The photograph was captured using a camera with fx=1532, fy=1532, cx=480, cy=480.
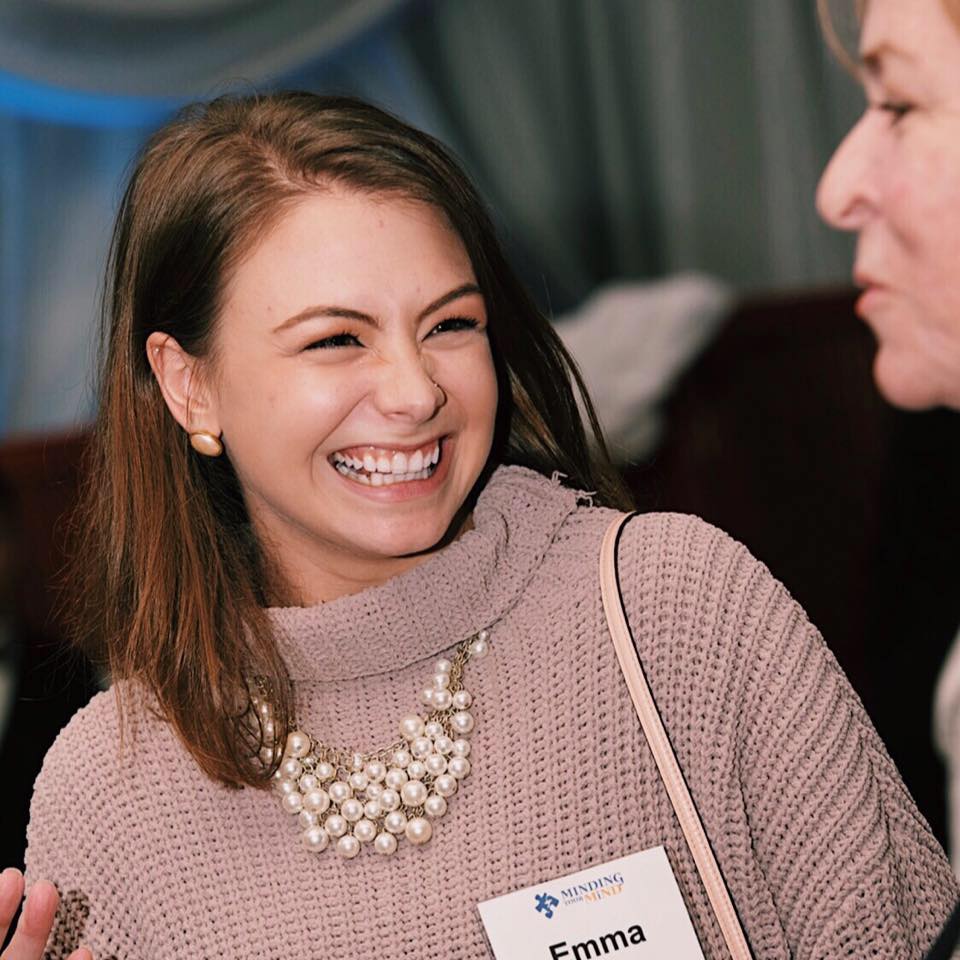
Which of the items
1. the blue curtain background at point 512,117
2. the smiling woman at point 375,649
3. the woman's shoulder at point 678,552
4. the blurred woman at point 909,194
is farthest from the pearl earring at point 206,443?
the blue curtain background at point 512,117

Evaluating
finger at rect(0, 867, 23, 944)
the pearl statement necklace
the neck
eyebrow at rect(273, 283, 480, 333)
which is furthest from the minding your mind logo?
eyebrow at rect(273, 283, 480, 333)

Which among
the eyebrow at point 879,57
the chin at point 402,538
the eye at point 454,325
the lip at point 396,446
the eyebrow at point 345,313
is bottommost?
the chin at point 402,538

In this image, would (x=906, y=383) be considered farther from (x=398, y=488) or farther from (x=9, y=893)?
(x=9, y=893)

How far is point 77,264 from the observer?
452 cm

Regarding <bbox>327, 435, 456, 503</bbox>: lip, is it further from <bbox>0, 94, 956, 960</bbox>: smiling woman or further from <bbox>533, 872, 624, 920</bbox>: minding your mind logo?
<bbox>533, 872, 624, 920</bbox>: minding your mind logo

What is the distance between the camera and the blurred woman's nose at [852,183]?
1.20 metres

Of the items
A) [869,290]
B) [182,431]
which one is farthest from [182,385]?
[869,290]

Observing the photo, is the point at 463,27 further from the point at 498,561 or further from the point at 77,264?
the point at 498,561

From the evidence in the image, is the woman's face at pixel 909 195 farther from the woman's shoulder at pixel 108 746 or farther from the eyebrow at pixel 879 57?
the woman's shoulder at pixel 108 746

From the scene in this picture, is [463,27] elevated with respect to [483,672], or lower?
elevated

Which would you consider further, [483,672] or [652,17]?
[652,17]

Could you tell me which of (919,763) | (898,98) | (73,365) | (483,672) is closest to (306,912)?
(483,672)

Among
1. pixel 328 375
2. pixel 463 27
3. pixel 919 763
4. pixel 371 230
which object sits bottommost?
pixel 919 763

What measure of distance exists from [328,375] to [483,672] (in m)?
0.38
